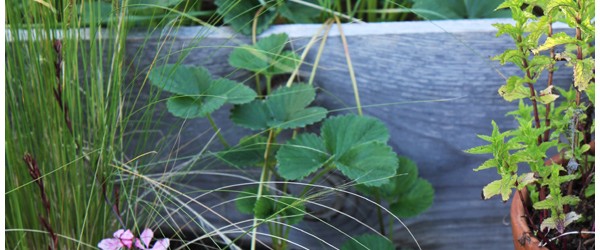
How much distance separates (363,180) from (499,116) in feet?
1.01

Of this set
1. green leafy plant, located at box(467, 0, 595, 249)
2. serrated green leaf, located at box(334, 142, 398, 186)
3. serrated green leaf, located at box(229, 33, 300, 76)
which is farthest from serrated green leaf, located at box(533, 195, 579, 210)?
serrated green leaf, located at box(229, 33, 300, 76)

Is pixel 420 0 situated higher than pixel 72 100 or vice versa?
pixel 420 0

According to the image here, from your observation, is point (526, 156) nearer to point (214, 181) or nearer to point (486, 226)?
point (486, 226)

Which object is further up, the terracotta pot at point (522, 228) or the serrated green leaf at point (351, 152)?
the serrated green leaf at point (351, 152)

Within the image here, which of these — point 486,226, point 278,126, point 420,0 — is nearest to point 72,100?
point 278,126

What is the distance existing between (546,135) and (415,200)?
299 mm

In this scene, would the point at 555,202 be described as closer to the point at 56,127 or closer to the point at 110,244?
the point at 110,244

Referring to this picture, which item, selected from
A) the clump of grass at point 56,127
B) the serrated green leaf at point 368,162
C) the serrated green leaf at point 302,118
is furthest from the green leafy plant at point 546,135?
the clump of grass at point 56,127

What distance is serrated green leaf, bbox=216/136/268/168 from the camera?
4.37 ft

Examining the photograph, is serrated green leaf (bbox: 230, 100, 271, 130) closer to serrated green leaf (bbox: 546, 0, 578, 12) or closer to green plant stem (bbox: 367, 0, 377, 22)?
green plant stem (bbox: 367, 0, 377, 22)

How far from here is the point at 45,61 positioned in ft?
3.92

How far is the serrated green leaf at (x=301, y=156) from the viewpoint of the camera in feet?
4.04

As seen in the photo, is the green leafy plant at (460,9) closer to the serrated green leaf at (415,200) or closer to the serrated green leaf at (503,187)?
the serrated green leaf at (415,200)

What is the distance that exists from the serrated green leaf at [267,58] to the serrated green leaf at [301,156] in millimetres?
120
